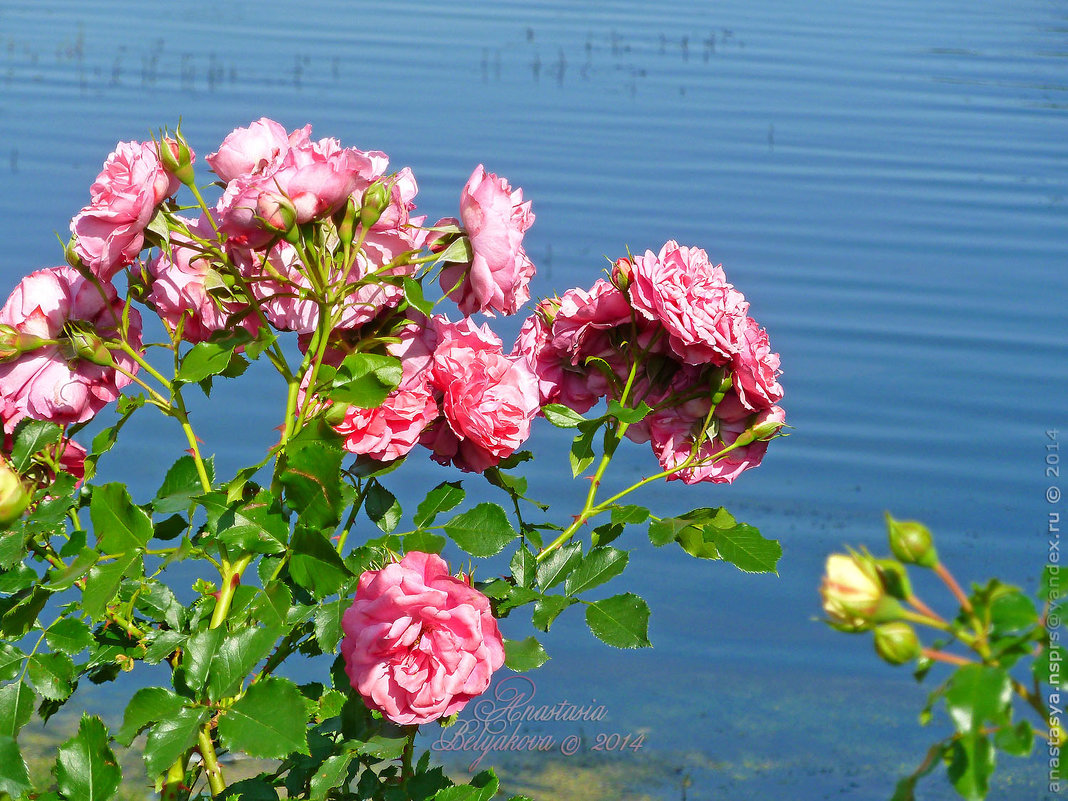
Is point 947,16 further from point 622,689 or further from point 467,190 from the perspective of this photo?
point 467,190

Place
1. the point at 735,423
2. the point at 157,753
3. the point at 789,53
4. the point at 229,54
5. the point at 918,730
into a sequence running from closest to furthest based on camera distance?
the point at 157,753 → the point at 735,423 → the point at 918,730 → the point at 229,54 → the point at 789,53

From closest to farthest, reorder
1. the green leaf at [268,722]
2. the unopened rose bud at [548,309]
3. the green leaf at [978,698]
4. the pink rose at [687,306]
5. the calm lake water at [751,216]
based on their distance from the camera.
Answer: the green leaf at [978,698], the green leaf at [268,722], the pink rose at [687,306], the unopened rose bud at [548,309], the calm lake water at [751,216]

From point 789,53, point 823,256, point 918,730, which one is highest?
point 789,53

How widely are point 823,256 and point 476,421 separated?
16.1 ft

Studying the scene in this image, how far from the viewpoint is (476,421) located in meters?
1.00

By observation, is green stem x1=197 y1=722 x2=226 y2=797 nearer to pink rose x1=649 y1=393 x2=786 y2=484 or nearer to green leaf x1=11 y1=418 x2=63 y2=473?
green leaf x1=11 y1=418 x2=63 y2=473

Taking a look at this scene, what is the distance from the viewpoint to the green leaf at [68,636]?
106 cm

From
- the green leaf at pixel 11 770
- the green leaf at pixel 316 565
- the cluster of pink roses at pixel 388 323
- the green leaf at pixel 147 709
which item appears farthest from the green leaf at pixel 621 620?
the green leaf at pixel 11 770

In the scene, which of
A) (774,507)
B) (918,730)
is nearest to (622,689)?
(918,730)

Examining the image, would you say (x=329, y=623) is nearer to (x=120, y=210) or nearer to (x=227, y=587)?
(x=227, y=587)

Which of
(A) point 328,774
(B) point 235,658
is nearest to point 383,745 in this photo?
(A) point 328,774

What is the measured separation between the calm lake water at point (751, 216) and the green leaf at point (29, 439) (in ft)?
2.87

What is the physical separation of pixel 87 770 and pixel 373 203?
47cm

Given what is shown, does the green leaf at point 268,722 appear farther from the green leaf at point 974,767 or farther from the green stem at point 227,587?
the green leaf at point 974,767
